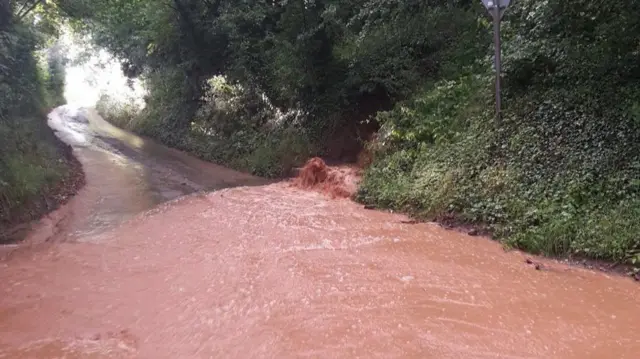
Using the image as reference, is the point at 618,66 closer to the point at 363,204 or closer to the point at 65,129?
the point at 363,204

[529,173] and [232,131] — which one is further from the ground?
[529,173]

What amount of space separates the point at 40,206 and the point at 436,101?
28.9 ft

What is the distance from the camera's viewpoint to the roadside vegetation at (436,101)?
6.92m

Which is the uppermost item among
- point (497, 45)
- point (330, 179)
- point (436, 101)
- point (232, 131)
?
point (497, 45)

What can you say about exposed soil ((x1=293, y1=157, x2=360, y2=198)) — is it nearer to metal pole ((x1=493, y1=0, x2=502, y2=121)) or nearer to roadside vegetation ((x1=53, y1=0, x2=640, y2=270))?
roadside vegetation ((x1=53, y1=0, x2=640, y2=270))

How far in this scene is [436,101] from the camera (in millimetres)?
10922

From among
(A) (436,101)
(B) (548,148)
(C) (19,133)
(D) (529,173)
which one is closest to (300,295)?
(D) (529,173)

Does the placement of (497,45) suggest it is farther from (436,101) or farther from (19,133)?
(19,133)

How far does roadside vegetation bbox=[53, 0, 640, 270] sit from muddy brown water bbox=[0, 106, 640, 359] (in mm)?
836

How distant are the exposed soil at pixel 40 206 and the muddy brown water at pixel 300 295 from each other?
789 mm

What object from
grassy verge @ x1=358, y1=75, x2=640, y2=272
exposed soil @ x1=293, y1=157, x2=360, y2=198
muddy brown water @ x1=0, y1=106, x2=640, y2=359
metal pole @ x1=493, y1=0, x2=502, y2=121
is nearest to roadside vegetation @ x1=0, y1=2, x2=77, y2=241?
muddy brown water @ x1=0, y1=106, x2=640, y2=359

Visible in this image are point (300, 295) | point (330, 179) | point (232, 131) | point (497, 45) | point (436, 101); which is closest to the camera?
point (300, 295)

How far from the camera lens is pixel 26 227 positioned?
935 cm

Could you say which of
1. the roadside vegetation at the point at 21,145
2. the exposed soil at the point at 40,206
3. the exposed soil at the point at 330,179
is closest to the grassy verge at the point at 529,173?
the exposed soil at the point at 330,179
